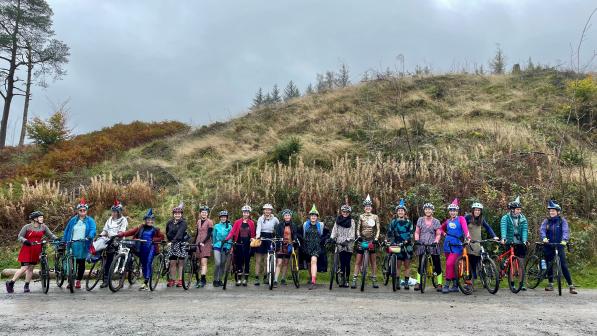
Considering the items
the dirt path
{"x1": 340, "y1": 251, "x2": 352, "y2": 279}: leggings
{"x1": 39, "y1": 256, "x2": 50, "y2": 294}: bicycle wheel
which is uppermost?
{"x1": 340, "y1": 251, "x2": 352, "y2": 279}: leggings

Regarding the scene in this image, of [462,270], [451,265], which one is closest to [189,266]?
[451,265]

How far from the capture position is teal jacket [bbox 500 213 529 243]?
977 centimetres

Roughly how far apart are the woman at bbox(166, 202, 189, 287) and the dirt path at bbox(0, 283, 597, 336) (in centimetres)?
76

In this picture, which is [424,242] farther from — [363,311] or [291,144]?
[291,144]

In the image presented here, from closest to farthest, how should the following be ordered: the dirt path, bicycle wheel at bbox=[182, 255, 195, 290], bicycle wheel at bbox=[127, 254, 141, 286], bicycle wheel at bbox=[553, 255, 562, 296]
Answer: the dirt path
bicycle wheel at bbox=[553, 255, 562, 296]
bicycle wheel at bbox=[182, 255, 195, 290]
bicycle wheel at bbox=[127, 254, 141, 286]

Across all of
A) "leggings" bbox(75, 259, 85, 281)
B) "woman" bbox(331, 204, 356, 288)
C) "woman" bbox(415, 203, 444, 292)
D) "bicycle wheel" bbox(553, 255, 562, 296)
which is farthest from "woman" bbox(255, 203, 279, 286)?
"bicycle wheel" bbox(553, 255, 562, 296)

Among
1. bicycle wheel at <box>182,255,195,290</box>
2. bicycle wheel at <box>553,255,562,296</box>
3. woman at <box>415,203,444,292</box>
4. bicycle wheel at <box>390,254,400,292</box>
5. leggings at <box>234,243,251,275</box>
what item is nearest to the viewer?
bicycle wheel at <box>553,255,562,296</box>

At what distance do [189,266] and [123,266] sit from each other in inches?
55.3

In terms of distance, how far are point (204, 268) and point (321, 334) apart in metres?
5.15

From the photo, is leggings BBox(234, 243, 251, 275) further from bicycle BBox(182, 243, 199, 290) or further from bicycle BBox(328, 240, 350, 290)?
bicycle BBox(328, 240, 350, 290)

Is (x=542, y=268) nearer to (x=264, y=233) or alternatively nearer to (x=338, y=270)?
(x=338, y=270)

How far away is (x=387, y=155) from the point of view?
59.2ft

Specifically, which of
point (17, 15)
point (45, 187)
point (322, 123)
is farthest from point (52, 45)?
point (322, 123)

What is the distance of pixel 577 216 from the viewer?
43.3 feet
